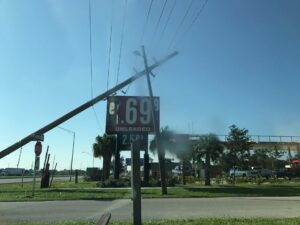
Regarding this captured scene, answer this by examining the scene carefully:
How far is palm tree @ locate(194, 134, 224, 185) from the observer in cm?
4144

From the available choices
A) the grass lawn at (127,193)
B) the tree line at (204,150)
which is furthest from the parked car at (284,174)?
the grass lawn at (127,193)

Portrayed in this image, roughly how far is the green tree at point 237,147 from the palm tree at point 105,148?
16.5m

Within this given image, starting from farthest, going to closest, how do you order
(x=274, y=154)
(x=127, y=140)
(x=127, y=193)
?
(x=274, y=154) → (x=127, y=140) → (x=127, y=193)

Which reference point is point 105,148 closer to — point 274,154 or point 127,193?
point 274,154

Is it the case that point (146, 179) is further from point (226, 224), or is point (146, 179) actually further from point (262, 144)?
point (262, 144)

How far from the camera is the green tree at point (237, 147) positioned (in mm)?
49938

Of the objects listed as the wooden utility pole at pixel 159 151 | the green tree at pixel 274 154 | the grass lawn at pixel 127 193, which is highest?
the green tree at pixel 274 154

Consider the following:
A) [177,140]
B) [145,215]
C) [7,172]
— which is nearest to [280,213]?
[145,215]

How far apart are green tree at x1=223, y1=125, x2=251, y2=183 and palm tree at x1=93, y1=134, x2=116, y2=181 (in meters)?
16.5

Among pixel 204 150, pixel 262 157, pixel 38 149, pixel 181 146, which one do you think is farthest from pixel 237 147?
pixel 38 149

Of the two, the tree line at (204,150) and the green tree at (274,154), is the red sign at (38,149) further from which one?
the green tree at (274,154)

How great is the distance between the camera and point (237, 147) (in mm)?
50438

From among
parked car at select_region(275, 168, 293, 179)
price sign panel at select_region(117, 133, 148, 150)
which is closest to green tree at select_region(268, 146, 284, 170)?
parked car at select_region(275, 168, 293, 179)

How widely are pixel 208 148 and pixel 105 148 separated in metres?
20.8
